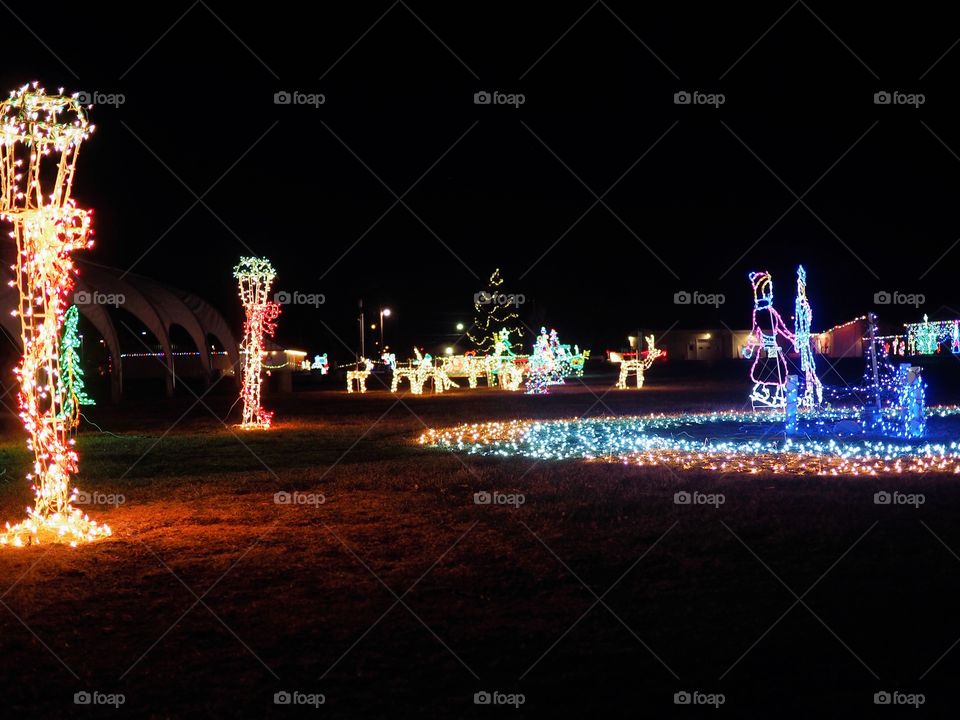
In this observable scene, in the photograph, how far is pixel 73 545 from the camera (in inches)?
270

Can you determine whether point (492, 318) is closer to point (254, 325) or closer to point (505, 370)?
point (505, 370)

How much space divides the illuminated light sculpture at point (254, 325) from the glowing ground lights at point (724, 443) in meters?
4.33

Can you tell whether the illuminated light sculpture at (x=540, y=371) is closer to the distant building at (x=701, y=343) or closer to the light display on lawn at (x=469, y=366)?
the light display on lawn at (x=469, y=366)

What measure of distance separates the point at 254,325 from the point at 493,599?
1394 cm

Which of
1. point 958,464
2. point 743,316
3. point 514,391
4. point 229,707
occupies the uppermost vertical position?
point 743,316

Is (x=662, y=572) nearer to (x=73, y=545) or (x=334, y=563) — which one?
(x=334, y=563)

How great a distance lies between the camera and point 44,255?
24.4 feet

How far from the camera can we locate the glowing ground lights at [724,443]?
10.6 meters

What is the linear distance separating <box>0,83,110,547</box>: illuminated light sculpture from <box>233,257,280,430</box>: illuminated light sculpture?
10.3 m

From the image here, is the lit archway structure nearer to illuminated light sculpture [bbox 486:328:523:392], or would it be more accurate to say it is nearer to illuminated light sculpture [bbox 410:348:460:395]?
illuminated light sculpture [bbox 410:348:460:395]

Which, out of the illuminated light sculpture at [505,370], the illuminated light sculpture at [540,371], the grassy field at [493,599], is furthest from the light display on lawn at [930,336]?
the grassy field at [493,599]

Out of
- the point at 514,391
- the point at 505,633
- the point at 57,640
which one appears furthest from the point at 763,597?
the point at 514,391

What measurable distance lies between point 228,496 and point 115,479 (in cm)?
224

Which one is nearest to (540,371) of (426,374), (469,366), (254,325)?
(426,374)
